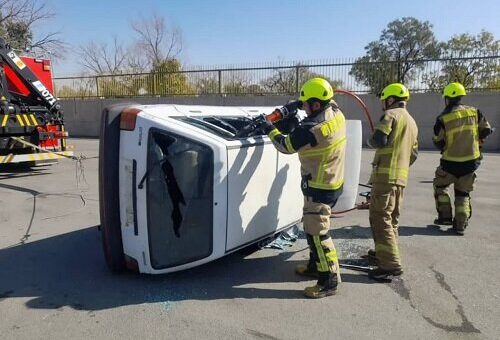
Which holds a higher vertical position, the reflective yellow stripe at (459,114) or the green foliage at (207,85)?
the green foliage at (207,85)

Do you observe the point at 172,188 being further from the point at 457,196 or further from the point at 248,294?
the point at 457,196

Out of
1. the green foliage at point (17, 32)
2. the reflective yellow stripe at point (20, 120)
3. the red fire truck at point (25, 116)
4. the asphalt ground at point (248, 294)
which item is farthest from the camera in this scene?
the green foliage at point (17, 32)

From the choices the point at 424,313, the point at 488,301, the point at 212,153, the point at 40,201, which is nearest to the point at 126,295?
the point at 212,153

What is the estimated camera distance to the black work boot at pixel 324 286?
3.38 metres

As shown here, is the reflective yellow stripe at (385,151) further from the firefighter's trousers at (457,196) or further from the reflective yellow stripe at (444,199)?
the reflective yellow stripe at (444,199)

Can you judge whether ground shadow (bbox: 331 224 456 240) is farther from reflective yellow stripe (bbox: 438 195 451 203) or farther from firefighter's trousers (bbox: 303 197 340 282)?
firefighter's trousers (bbox: 303 197 340 282)

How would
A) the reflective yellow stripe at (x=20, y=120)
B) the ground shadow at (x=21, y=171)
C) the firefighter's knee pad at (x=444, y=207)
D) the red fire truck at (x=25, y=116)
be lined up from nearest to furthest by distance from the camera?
the firefighter's knee pad at (x=444, y=207)
the red fire truck at (x=25, y=116)
the reflective yellow stripe at (x=20, y=120)
the ground shadow at (x=21, y=171)

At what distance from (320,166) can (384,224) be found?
0.87m

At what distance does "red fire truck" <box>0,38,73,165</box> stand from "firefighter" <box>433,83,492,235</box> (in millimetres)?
6824

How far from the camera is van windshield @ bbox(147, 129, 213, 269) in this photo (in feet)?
10.8

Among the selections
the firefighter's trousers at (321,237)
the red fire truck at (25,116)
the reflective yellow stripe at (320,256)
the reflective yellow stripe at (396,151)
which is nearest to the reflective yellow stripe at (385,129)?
the reflective yellow stripe at (396,151)

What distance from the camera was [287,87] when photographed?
52.4 feet

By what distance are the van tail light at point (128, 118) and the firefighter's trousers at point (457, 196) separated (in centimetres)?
393

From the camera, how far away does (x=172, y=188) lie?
3.38 m
